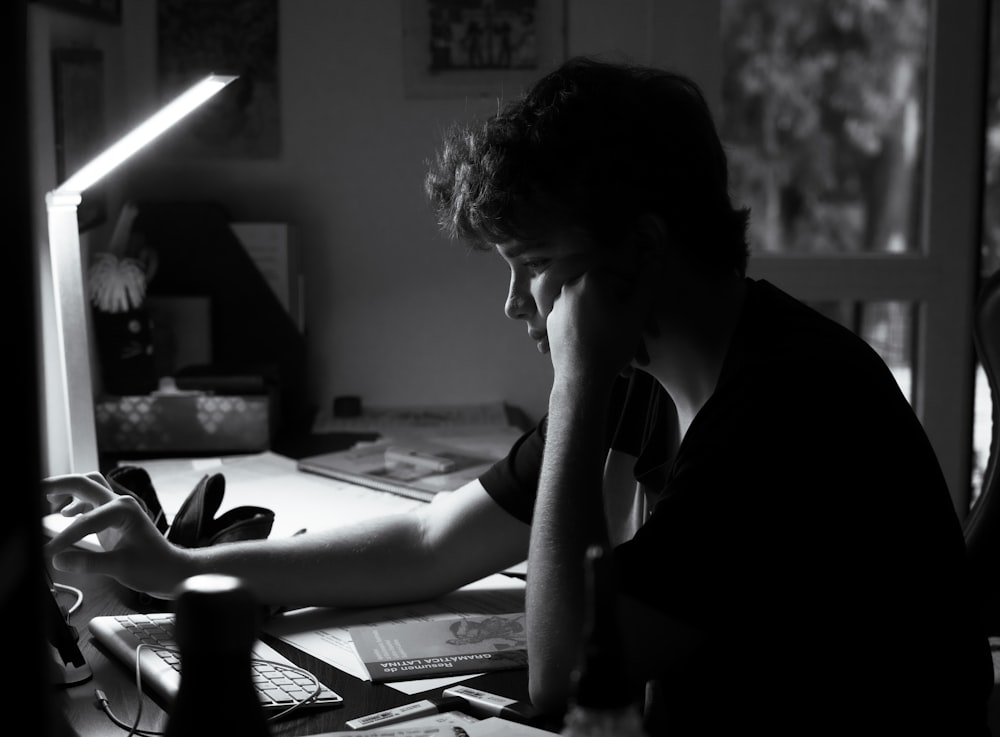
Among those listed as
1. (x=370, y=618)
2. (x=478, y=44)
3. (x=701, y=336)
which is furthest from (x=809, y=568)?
(x=478, y=44)

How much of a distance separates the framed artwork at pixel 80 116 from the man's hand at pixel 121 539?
0.87m

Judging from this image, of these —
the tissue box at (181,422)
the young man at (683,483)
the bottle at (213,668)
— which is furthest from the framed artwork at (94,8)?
the bottle at (213,668)

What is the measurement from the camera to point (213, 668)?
0.58m

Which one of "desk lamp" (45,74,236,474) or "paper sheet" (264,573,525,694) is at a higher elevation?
"desk lamp" (45,74,236,474)

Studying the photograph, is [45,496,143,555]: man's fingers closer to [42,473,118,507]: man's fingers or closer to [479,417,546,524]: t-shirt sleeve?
[42,473,118,507]: man's fingers

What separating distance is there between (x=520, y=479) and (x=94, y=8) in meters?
1.36

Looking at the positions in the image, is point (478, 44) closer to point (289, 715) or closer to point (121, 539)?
point (121, 539)

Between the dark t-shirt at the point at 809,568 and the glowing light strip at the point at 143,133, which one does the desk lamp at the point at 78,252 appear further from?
the dark t-shirt at the point at 809,568

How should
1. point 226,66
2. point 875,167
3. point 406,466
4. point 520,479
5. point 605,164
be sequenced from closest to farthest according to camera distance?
point 605,164
point 520,479
point 406,466
point 226,66
point 875,167

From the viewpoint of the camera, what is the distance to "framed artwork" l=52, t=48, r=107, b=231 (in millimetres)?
1955

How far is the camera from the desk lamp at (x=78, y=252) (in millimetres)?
1444

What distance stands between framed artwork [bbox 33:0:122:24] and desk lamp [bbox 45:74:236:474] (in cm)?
54

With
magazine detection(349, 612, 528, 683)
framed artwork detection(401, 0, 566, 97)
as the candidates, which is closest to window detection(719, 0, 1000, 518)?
framed artwork detection(401, 0, 566, 97)

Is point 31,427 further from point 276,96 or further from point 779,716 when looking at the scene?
point 276,96
